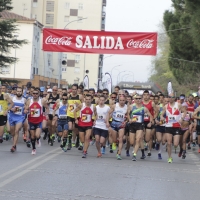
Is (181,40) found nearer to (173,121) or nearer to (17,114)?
(173,121)

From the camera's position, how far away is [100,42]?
26219 millimetres

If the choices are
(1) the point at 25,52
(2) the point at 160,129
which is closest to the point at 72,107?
(2) the point at 160,129

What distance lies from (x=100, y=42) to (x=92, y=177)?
14.0m

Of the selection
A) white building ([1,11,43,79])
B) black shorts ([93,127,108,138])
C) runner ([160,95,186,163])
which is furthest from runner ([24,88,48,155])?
white building ([1,11,43,79])

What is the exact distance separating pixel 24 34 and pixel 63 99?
6820 centimetres

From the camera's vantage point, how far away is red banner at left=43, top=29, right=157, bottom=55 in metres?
26.0

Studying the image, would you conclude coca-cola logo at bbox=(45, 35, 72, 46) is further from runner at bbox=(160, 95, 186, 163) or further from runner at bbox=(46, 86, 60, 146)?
runner at bbox=(160, 95, 186, 163)

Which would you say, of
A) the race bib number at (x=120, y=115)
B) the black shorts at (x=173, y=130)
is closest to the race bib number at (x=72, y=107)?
the race bib number at (x=120, y=115)

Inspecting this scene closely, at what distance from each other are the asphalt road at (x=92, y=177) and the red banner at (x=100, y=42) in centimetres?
815

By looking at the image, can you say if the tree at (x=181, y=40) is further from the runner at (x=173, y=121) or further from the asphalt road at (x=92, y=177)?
the asphalt road at (x=92, y=177)

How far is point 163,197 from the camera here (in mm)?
10445

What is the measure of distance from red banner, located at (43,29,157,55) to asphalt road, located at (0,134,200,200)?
815 centimetres

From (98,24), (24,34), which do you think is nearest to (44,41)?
(24,34)

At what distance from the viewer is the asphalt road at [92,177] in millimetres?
10367
